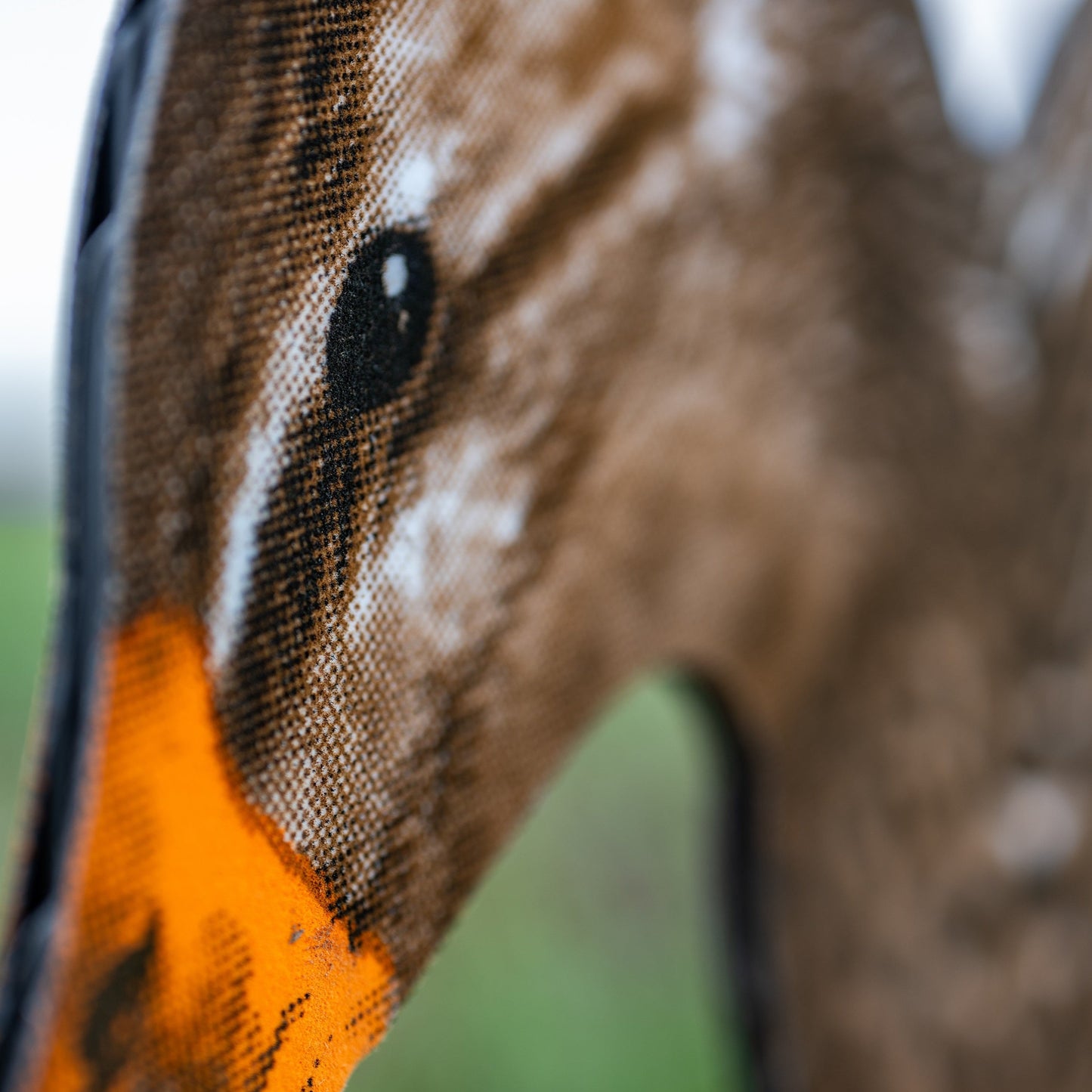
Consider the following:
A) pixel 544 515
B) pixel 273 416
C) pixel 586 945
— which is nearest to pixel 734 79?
pixel 544 515

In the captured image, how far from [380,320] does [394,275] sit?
0.06 ft

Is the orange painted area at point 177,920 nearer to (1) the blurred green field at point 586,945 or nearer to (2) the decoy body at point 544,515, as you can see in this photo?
(2) the decoy body at point 544,515

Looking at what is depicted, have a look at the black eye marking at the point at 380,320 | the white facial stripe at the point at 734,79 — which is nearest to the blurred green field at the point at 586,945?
the white facial stripe at the point at 734,79

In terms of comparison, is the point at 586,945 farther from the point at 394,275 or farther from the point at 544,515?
the point at 394,275

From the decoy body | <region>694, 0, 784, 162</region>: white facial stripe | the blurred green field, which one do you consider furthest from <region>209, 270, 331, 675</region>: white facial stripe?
the blurred green field

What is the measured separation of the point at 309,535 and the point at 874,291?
1.61ft

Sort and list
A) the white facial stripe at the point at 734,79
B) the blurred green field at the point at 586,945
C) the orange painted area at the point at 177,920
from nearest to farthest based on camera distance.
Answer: the orange painted area at the point at 177,920, the white facial stripe at the point at 734,79, the blurred green field at the point at 586,945

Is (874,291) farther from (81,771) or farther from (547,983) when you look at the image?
(547,983)

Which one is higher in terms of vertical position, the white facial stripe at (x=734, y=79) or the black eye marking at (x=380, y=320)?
the black eye marking at (x=380, y=320)

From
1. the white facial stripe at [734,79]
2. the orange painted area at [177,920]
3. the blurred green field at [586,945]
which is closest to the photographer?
the orange painted area at [177,920]

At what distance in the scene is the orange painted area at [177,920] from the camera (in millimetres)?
196

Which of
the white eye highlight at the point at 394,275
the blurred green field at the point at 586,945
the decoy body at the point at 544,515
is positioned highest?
the white eye highlight at the point at 394,275

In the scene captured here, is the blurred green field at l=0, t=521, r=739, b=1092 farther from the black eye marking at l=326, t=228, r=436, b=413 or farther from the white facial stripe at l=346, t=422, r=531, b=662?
the black eye marking at l=326, t=228, r=436, b=413

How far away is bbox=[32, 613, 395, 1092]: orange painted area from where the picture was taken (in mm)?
196
